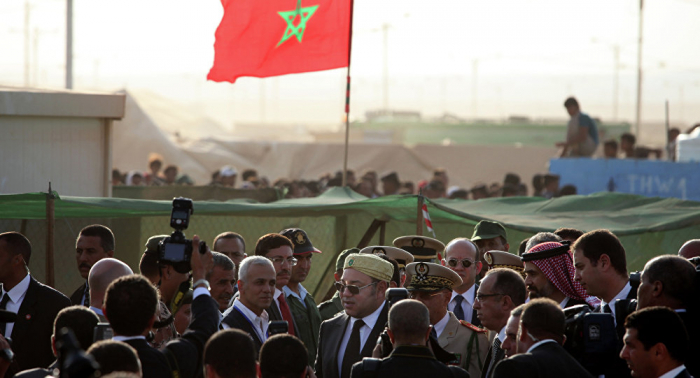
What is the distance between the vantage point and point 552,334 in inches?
182

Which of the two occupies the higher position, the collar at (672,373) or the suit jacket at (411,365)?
the collar at (672,373)

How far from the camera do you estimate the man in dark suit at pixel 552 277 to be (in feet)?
19.7

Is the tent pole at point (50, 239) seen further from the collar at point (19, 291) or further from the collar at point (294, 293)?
the collar at point (294, 293)

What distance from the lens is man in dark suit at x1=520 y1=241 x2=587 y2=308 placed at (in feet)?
19.7

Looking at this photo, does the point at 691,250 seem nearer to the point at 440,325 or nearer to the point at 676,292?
the point at 676,292

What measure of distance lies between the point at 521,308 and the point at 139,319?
2.05 metres

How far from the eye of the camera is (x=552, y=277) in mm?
5988

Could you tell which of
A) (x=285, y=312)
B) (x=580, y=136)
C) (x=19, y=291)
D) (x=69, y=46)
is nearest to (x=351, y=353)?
(x=285, y=312)

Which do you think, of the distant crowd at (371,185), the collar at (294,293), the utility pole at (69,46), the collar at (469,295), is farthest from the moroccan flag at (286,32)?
the utility pole at (69,46)

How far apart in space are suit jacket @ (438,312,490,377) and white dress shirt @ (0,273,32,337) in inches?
114

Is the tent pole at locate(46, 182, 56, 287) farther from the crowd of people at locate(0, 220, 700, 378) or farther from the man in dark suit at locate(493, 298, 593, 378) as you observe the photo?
the man in dark suit at locate(493, 298, 593, 378)

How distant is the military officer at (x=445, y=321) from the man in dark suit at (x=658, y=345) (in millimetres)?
1522

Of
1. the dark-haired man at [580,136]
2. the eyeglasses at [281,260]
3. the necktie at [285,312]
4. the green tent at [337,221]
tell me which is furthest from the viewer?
the dark-haired man at [580,136]

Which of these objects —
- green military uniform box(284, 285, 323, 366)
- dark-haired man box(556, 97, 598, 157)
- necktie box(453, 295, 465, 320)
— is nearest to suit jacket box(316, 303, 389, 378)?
green military uniform box(284, 285, 323, 366)
